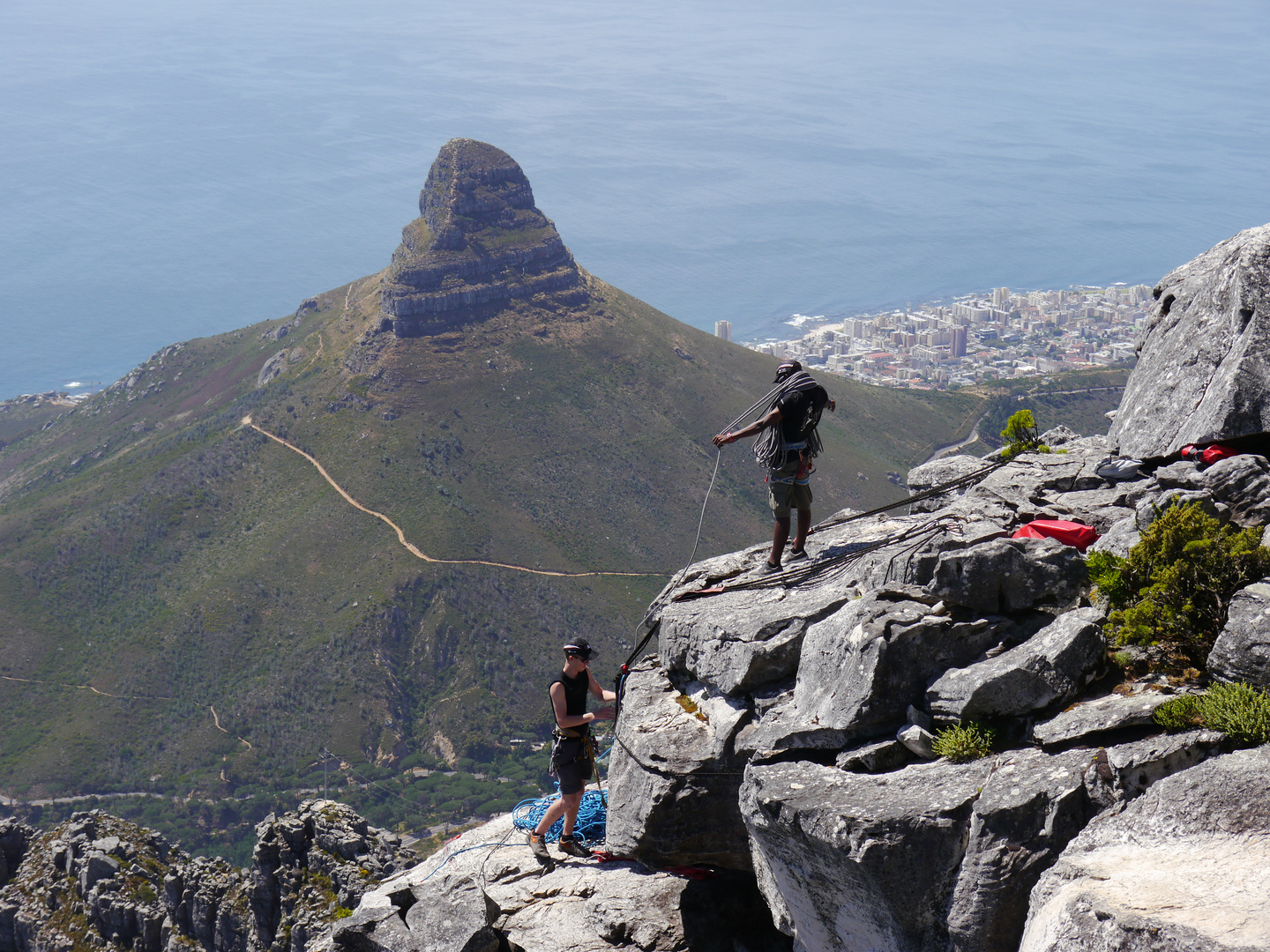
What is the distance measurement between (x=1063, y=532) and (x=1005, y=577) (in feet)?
5.59

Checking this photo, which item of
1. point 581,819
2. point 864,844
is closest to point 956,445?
point 581,819

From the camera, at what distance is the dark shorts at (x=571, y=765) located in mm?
12977

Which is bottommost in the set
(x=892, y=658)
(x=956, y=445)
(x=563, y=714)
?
(x=956, y=445)

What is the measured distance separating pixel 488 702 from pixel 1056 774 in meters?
75.0

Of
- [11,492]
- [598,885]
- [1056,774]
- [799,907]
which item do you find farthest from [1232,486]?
[11,492]

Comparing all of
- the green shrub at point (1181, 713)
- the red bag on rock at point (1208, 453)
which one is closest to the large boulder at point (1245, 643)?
the green shrub at point (1181, 713)

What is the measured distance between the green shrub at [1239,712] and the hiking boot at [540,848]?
855cm

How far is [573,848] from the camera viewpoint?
13.4 metres

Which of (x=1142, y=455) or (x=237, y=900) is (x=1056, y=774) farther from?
(x=237, y=900)

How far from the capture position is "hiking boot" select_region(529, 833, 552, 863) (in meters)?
13.3

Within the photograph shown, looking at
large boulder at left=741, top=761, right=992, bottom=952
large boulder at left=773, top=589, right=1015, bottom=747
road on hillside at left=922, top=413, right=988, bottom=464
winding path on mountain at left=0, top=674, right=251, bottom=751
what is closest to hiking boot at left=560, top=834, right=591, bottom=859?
large boulder at left=741, top=761, right=992, bottom=952

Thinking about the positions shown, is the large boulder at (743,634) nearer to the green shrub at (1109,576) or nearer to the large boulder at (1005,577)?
the large boulder at (1005,577)

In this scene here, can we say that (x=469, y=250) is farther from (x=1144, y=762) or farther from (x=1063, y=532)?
(x=1144, y=762)

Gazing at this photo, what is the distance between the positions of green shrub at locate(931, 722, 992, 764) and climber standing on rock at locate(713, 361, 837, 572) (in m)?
4.29
